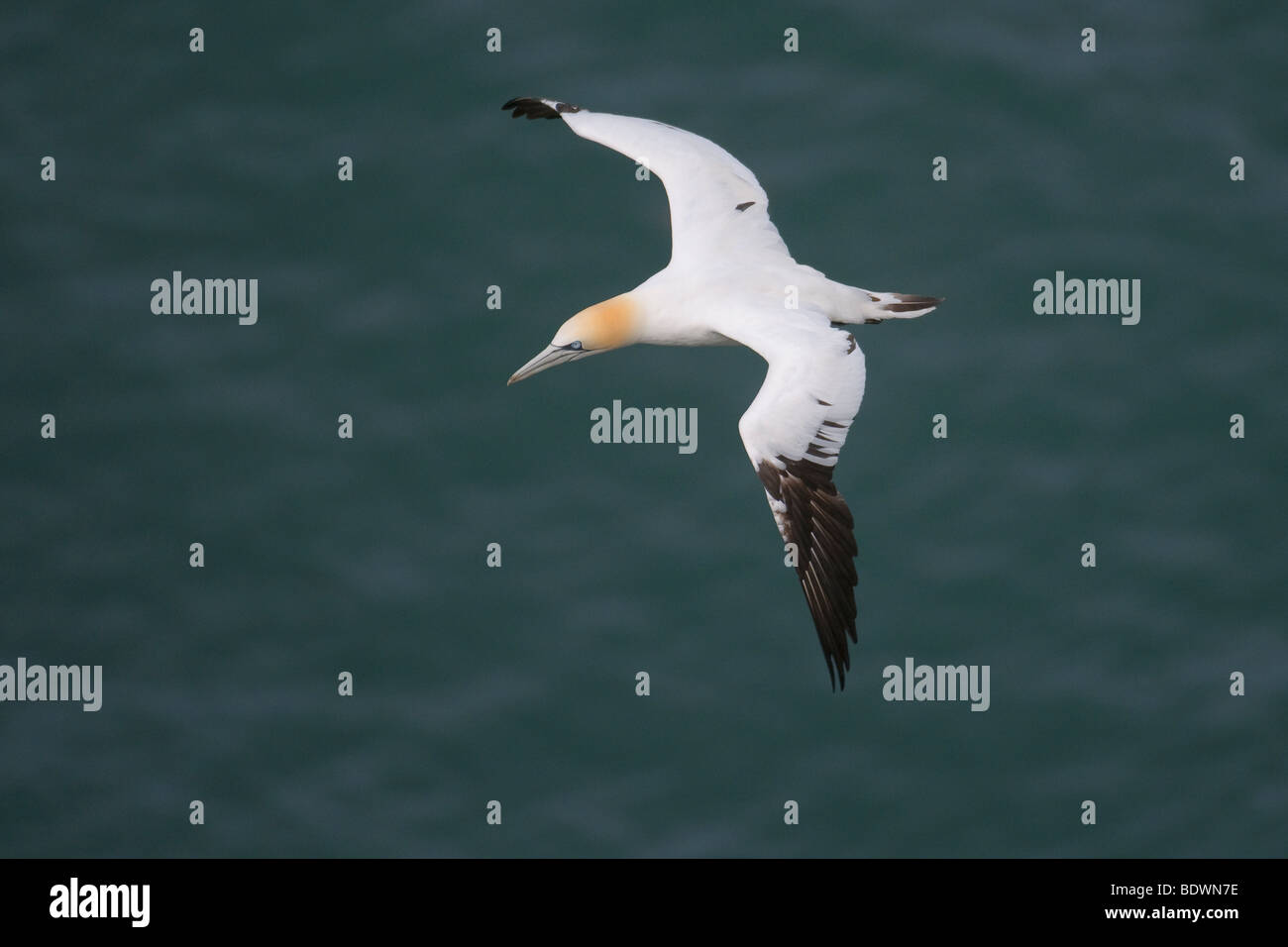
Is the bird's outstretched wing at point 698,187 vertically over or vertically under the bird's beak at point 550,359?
over

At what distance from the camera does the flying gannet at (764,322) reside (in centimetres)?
1844

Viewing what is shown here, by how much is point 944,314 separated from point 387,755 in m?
6.30

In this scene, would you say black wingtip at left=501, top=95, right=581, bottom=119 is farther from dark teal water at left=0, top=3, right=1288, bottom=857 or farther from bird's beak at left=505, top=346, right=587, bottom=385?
bird's beak at left=505, top=346, right=587, bottom=385

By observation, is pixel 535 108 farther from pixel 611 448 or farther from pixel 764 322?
pixel 764 322

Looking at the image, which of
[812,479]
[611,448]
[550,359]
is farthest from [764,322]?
[611,448]

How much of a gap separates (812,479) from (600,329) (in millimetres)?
2360


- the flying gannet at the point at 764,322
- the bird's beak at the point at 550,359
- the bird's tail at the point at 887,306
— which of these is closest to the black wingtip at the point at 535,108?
the flying gannet at the point at 764,322

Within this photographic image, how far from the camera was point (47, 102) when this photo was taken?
A: 80.3ft

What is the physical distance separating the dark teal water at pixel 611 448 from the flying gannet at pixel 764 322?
6.04 ft

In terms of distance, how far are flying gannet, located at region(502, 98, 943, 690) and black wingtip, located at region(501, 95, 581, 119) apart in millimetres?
12

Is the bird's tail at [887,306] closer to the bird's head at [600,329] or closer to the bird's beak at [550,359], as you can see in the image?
the bird's head at [600,329]

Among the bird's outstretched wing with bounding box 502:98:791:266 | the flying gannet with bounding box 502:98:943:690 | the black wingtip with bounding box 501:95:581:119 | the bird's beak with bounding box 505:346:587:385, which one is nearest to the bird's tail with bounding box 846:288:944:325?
the flying gannet with bounding box 502:98:943:690

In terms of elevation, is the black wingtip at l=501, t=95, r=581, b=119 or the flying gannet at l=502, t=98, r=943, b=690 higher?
the black wingtip at l=501, t=95, r=581, b=119

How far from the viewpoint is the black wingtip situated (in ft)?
72.3
